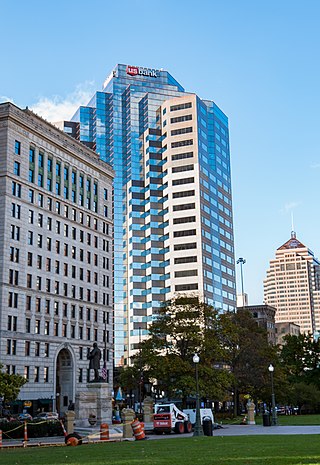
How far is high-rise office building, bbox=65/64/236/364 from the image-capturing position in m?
156

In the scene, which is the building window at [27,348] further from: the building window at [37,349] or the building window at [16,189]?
the building window at [16,189]

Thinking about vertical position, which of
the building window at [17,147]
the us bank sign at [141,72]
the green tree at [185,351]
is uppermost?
the us bank sign at [141,72]

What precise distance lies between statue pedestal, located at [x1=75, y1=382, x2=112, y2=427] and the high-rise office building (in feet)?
310

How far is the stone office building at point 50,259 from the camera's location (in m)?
84.1

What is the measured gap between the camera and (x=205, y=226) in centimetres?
15738

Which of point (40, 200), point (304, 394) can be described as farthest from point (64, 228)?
point (304, 394)

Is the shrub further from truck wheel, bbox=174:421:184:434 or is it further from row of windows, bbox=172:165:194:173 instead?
row of windows, bbox=172:165:194:173

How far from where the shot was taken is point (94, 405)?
→ 5422cm

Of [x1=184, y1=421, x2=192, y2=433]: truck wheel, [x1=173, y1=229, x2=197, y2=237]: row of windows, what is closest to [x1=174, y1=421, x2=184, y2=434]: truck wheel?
[x1=184, y1=421, x2=192, y2=433]: truck wheel

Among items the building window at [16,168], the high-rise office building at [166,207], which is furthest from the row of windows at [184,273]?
the building window at [16,168]

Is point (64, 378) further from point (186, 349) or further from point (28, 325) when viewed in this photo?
point (186, 349)

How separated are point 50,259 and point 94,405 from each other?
41.9 metres

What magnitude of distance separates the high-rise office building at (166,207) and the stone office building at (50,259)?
4918 centimetres

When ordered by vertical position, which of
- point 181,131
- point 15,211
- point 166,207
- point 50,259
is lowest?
point 50,259
